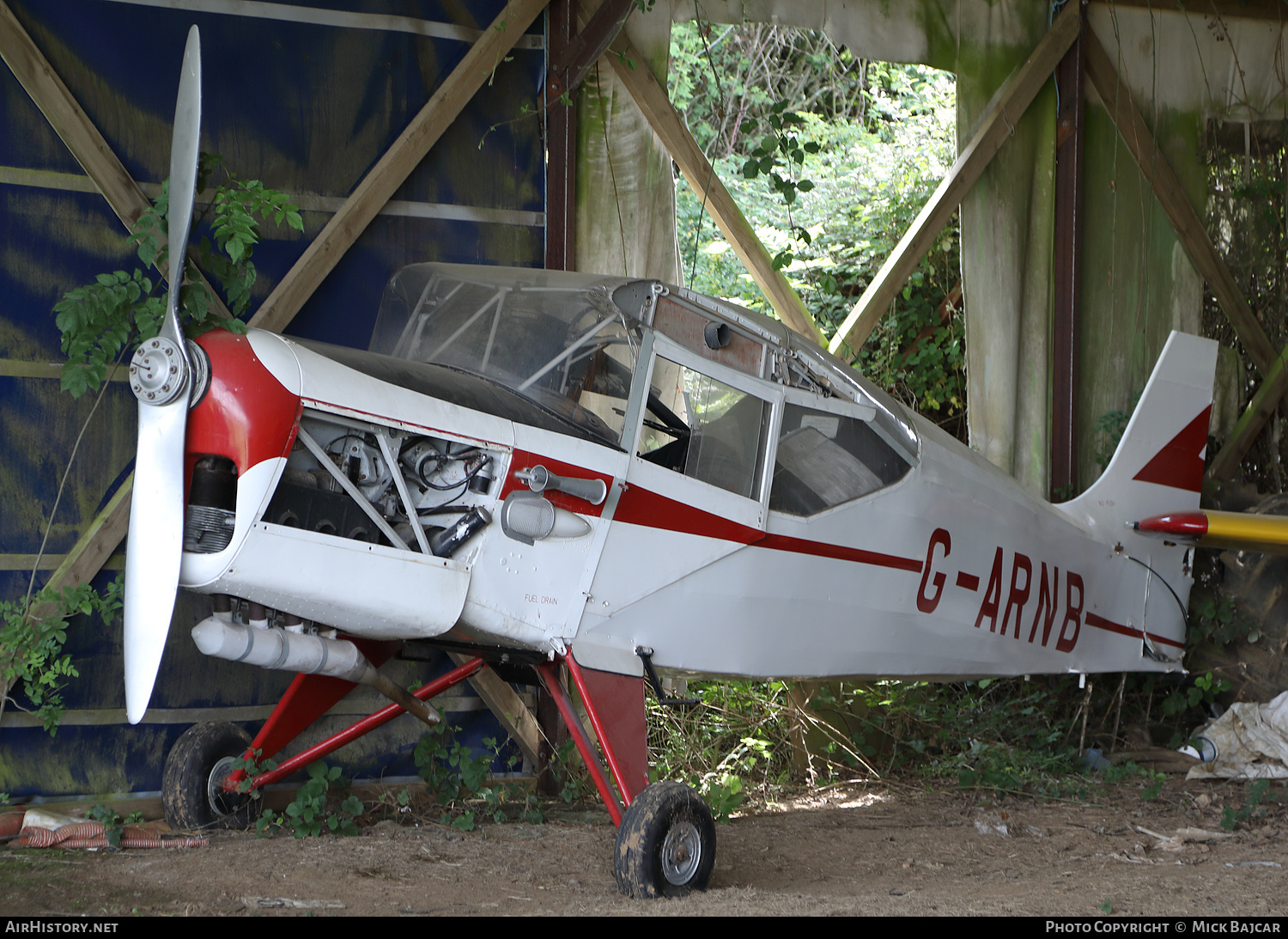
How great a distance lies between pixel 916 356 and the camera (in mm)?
8141


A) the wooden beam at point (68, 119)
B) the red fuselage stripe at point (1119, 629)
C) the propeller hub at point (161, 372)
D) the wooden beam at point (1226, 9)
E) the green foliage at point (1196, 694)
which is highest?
the wooden beam at point (1226, 9)

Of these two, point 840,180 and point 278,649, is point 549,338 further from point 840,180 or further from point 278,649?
point 840,180

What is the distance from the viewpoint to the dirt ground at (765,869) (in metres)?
3.13

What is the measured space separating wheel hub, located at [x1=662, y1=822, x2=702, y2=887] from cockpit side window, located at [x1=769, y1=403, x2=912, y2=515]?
3.97 ft

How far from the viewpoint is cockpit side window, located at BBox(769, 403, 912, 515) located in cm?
402

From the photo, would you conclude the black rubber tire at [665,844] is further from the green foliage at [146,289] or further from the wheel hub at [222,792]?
the green foliage at [146,289]

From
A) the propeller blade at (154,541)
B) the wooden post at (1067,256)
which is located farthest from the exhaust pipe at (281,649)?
the wooden post at (1067,256)

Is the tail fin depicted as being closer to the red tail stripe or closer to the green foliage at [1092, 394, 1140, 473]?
the red tail stripe

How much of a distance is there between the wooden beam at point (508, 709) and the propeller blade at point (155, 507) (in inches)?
90.5

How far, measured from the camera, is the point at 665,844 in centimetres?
326

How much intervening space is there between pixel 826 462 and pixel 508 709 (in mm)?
2148

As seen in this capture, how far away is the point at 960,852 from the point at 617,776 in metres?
1.63

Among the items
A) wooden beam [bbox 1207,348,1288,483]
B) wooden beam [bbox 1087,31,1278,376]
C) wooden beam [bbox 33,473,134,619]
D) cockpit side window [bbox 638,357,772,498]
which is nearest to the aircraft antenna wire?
wooden beam [bbox 1207,348,1288,483]

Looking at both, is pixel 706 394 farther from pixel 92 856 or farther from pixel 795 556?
pixel 92 856
